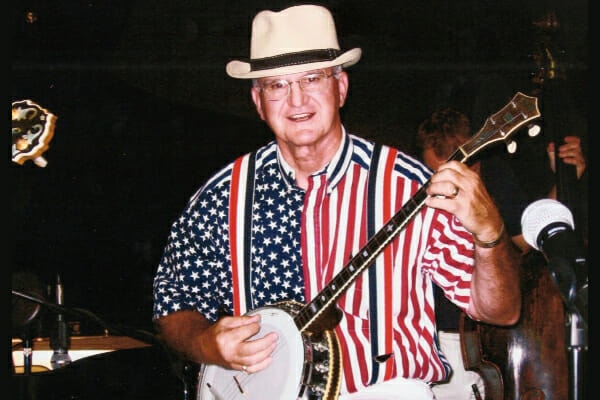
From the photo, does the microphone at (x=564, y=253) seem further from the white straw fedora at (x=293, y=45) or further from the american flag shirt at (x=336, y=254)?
the white straw fedora at (x=293, y=45)

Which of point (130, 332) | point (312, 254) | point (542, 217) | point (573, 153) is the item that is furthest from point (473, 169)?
point (130, 332)

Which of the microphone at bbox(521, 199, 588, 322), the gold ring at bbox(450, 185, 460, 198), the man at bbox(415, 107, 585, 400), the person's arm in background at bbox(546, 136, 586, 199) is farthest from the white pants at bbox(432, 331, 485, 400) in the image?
the microphone at bbox(521, 199, 588, 322)

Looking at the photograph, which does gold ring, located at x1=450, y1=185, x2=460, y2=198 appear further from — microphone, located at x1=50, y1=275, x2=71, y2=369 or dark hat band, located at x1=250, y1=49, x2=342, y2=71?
microphone, located at x1=50, y1=275, x2=71, y2=369

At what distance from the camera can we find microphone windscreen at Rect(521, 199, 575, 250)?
1.46 metres

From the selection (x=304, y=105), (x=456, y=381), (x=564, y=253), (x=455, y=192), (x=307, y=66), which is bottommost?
(x=456, y=381)

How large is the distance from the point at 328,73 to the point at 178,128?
1.70 metres

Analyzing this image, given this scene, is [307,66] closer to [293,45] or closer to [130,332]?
[293,45]

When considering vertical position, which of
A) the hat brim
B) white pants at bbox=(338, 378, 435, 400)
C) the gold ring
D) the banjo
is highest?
the hat brim

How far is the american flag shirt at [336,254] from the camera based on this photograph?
222cm

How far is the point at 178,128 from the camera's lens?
3.85 meters

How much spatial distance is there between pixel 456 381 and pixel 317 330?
3.41 ft

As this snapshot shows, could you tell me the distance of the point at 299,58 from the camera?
2314mm

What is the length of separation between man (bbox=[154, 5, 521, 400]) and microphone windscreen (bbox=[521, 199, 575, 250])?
Result: 50 cm

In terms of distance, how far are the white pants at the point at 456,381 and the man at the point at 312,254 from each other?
0.44 metres
